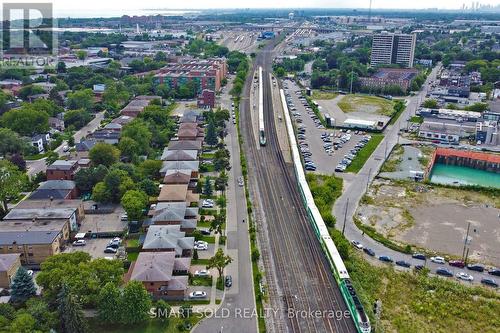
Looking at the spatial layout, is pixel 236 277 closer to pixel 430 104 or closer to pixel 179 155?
pixel 179 155

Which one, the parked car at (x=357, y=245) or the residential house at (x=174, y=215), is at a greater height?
the residential house at (x=174, y=215)

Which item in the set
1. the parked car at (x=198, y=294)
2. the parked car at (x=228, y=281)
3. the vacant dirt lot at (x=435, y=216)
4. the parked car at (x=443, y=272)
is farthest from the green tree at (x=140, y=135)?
the parked car at (x=443, y=272)

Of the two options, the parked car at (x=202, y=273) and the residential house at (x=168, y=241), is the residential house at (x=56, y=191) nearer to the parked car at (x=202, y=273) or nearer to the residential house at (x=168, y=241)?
the residential house at (x=168, y=241)

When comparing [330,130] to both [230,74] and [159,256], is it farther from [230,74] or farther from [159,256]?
[230,74]

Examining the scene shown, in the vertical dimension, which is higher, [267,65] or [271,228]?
[267,65]

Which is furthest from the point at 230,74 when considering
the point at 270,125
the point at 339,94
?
the point at 270,125

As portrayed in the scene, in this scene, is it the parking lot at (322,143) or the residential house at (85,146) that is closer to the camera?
the residential house at (85,146)

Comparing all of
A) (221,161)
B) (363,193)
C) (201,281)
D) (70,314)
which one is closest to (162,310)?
(201,281)

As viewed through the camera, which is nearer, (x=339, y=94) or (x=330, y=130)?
(x=330, y=130)
